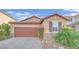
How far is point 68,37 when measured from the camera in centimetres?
275

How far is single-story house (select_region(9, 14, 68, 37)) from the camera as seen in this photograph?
2777 millimetres

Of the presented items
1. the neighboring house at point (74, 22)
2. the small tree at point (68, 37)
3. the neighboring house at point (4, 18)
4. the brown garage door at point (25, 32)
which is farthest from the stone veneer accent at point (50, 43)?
the neighboring house at point (4, 18)

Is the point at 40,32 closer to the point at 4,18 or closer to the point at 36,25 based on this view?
the point at 36,25

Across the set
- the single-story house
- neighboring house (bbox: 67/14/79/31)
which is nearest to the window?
the single-story house

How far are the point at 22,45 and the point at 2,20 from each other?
0.48m

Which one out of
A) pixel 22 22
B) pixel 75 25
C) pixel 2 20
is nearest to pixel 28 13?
pixel 22 22

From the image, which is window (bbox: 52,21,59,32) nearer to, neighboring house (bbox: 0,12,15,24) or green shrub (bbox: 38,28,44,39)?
green shrub (bbox: 38,28,44,39)

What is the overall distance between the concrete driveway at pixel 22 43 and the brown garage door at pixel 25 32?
6 centimetres

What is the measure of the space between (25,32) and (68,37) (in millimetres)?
663

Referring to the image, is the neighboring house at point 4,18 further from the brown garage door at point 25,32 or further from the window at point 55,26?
the window at point 55,26

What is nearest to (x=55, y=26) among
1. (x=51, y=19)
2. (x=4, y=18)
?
(x=51, y=19)

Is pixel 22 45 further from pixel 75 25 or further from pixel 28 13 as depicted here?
pixel 75 25
